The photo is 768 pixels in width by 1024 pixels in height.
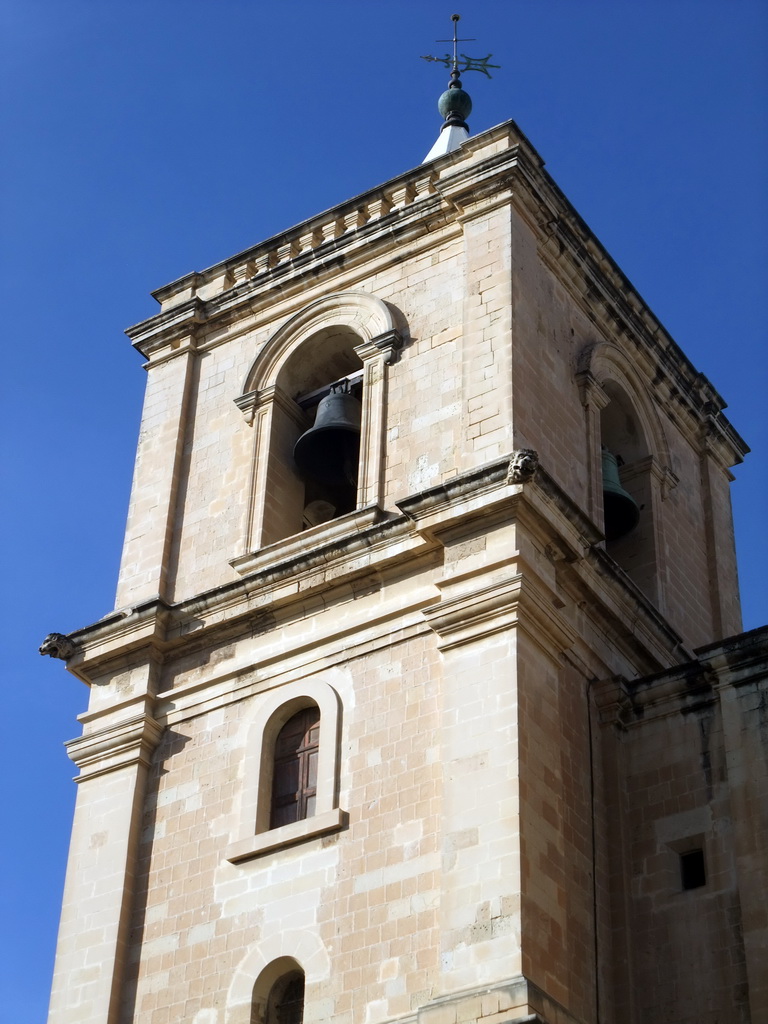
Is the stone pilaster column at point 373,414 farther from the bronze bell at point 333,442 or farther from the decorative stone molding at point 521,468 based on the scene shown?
the decorative stone molding at point 521,468

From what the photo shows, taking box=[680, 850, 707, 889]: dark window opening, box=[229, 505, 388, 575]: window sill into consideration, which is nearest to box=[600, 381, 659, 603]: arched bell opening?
box=[229, 505, 388, 575]: window sill

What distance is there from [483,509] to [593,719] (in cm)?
242

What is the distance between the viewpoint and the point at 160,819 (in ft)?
66.8

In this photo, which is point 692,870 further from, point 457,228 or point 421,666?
point 457,228

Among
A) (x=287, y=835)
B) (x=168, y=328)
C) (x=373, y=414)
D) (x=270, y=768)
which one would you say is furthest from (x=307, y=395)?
(x=287, y=835)


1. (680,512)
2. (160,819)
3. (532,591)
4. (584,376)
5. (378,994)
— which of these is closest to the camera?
(378,994)

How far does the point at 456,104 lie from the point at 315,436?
8217 mm

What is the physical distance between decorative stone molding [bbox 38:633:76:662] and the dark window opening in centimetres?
706

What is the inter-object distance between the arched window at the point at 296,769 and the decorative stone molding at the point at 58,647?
303cm

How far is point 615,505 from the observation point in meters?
23.4

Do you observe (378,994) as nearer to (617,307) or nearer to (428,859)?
(428,859)

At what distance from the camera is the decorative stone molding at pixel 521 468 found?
63.0 feet

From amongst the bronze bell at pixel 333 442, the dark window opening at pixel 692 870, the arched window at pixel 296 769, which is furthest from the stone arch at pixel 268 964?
the bronze bell at pixel 333 442

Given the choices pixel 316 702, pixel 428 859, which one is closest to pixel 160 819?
pixel 316 702
